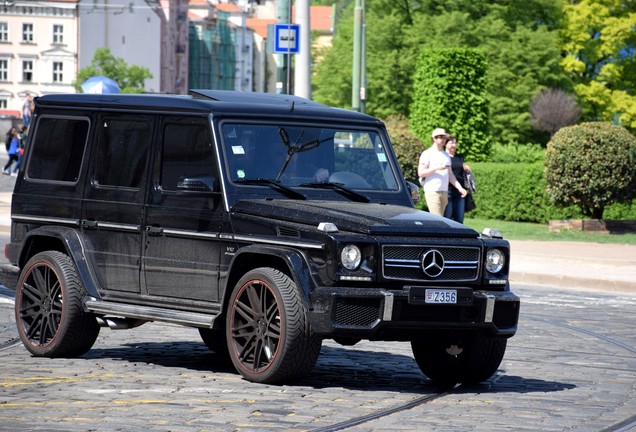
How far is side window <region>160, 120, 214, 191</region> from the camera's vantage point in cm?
1077

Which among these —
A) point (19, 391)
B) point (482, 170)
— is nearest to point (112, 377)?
point (19, 391)

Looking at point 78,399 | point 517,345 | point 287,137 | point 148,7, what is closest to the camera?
point 78,399

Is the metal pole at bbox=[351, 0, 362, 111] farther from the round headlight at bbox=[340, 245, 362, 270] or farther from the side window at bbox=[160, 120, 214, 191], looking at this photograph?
the round headlight at bbox=[340, 245, 362, 270]

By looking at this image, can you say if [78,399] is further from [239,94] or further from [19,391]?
[239,94]

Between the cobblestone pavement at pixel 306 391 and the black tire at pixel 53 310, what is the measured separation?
0.41ft

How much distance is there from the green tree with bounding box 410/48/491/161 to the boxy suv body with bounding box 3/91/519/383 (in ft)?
125

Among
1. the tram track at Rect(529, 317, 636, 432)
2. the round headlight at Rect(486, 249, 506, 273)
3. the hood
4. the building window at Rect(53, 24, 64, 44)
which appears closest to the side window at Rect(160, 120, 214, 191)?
the hood

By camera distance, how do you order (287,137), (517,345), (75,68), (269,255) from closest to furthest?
(269,255) → (287,137) → (517,345) → (75,68)

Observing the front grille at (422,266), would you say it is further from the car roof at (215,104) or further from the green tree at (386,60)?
the green tree at (386,60)

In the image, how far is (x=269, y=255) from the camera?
998 centimetres

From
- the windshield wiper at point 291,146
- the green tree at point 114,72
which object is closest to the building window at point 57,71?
the green tree at point 114,72

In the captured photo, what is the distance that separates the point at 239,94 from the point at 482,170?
88.0ft

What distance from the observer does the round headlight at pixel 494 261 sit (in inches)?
396

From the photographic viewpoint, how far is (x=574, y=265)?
24.0m
